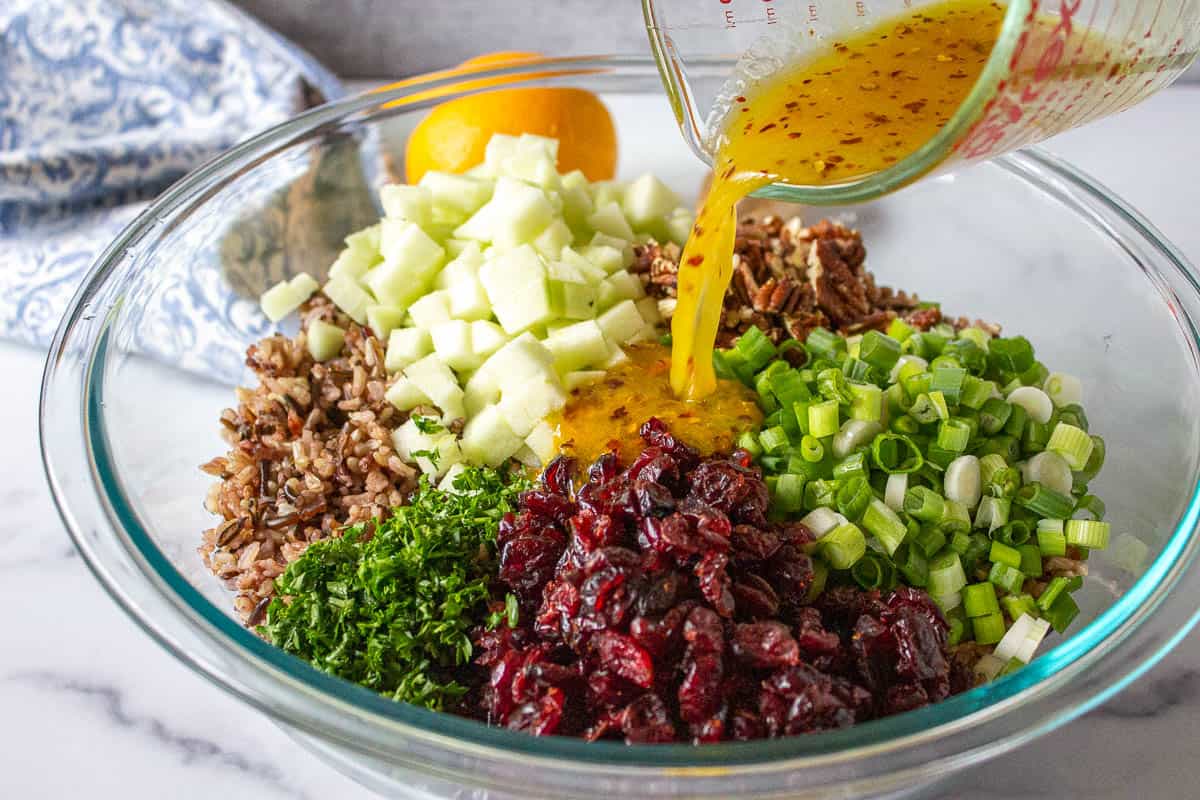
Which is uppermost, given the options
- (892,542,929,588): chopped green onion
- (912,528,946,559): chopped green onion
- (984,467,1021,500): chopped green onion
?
(984,467,1021,500): chopped green onion

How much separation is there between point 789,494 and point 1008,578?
399 millimetres

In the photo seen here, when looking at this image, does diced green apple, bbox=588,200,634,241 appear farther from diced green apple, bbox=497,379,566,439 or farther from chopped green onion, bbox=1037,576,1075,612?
chopped green onion, bbox=1037,576,1075,612

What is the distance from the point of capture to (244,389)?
7.39 feet

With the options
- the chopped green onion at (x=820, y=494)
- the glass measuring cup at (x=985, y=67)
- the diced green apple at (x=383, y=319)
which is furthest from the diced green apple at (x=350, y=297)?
the chopped green onion at (x=820, y=494)

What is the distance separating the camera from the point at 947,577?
1832 mm

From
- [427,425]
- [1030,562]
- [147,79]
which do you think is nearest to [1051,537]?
[1030,562]

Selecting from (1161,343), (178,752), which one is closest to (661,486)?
(178,752)

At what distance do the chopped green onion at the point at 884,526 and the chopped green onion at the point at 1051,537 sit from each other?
0.26 metres

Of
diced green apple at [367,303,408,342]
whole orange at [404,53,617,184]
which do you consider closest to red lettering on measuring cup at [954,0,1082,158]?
diced green apple at [367,303,408,342]

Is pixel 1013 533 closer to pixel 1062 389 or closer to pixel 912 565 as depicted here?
pixel 912 565

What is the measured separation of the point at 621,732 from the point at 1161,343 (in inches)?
57.4

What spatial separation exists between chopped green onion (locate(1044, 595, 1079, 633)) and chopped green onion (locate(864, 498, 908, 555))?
0.28 m

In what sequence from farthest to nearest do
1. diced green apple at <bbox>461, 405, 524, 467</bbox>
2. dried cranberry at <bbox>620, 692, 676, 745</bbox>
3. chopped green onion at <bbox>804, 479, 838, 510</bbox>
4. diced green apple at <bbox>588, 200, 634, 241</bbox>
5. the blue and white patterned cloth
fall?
the blue and white patterned cloth < diced green apple at <bbox>588, 200, 634, 241</bbox> < diced green apple at <bbox>461, 405, 524, 467</bbox> < chopped green onion at <bbox>804, 479, 838, 510</bbox> < dried cranberry at <bbox>620, 692, 676, 745</bbox>

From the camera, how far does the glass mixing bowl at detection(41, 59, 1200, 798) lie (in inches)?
51.2
